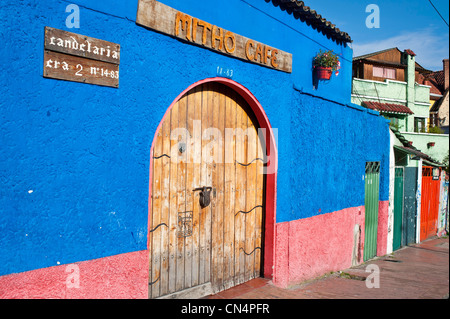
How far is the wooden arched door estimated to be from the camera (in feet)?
14.3

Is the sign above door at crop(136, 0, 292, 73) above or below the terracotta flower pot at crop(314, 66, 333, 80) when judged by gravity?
below

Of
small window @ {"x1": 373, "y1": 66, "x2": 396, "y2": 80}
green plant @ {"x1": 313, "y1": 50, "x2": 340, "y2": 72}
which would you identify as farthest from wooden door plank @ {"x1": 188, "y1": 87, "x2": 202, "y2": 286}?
small window @ {"x1": 373, "y1": 66, "x2": 396, "y2": 80}

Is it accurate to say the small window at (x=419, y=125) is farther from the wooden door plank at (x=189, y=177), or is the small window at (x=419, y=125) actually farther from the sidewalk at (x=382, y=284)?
the wooden door plank at (x=189, y=177)

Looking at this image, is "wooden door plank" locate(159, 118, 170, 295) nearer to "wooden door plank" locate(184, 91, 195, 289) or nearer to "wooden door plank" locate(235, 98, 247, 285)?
"wooden door plank" locate(184, 91, 195, 289)

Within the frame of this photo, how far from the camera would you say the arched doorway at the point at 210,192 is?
436cm

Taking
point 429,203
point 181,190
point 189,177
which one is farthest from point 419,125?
point 181,190

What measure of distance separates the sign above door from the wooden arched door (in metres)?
0.51

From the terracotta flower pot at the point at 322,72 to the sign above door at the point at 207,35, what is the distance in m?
1.22

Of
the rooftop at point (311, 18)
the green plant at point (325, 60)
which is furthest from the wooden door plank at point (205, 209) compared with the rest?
the green plant at point (325, 60)

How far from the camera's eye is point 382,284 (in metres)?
7.25

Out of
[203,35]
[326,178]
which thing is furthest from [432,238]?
[203,35]

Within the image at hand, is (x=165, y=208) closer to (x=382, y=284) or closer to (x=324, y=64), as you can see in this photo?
(x=324, y=64)

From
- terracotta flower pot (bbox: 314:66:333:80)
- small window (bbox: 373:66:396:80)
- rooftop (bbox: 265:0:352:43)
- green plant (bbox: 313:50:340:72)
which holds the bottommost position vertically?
terracotta flower pot (bbox: 314:66:333:80)
